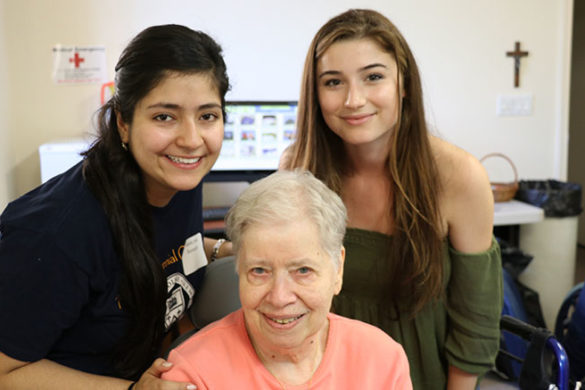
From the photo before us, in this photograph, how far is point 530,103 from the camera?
12.6 ft

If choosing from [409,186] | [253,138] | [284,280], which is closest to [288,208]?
[284,280]

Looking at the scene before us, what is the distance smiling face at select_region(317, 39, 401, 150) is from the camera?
4.56ft

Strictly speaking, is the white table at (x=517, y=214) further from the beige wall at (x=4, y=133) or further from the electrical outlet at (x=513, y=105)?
the beige wall at (x=4, y=133)

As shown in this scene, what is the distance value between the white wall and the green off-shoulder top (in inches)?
84.2

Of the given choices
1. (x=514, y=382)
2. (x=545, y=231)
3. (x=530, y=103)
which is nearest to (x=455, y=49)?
(x=530, y=103)

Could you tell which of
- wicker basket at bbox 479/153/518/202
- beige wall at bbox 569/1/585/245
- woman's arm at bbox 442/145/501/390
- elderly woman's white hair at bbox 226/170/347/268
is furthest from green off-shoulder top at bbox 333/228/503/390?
beige wall at bbox 569/1/585/245

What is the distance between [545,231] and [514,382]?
134 centimetres

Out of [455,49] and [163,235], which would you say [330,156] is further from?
[455,49]

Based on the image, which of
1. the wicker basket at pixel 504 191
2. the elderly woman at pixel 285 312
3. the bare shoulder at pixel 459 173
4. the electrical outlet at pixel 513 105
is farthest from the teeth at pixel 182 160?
the electrical outlet at pixel 513 105

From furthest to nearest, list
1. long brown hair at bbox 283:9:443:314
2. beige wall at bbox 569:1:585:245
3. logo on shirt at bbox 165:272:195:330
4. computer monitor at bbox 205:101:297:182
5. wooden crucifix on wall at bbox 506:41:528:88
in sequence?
beige wall at bbox 569:1:585:245
wooden crucifix on wall at bbox 506:41:528:88
computer monitor at bbox 205:101:297:182
long brown hair at bbox 283:9:443:314
logo on shirt at bbox 165:272:195:330

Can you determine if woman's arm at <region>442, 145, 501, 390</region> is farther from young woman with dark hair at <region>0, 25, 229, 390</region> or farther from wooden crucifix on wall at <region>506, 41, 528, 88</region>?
wooden crucifix on wall at <region>506, 41, 528, 88</region>

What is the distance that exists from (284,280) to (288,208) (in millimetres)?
148

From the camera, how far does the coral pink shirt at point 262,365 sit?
1.13m

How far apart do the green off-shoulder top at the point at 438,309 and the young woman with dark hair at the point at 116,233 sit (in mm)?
552
